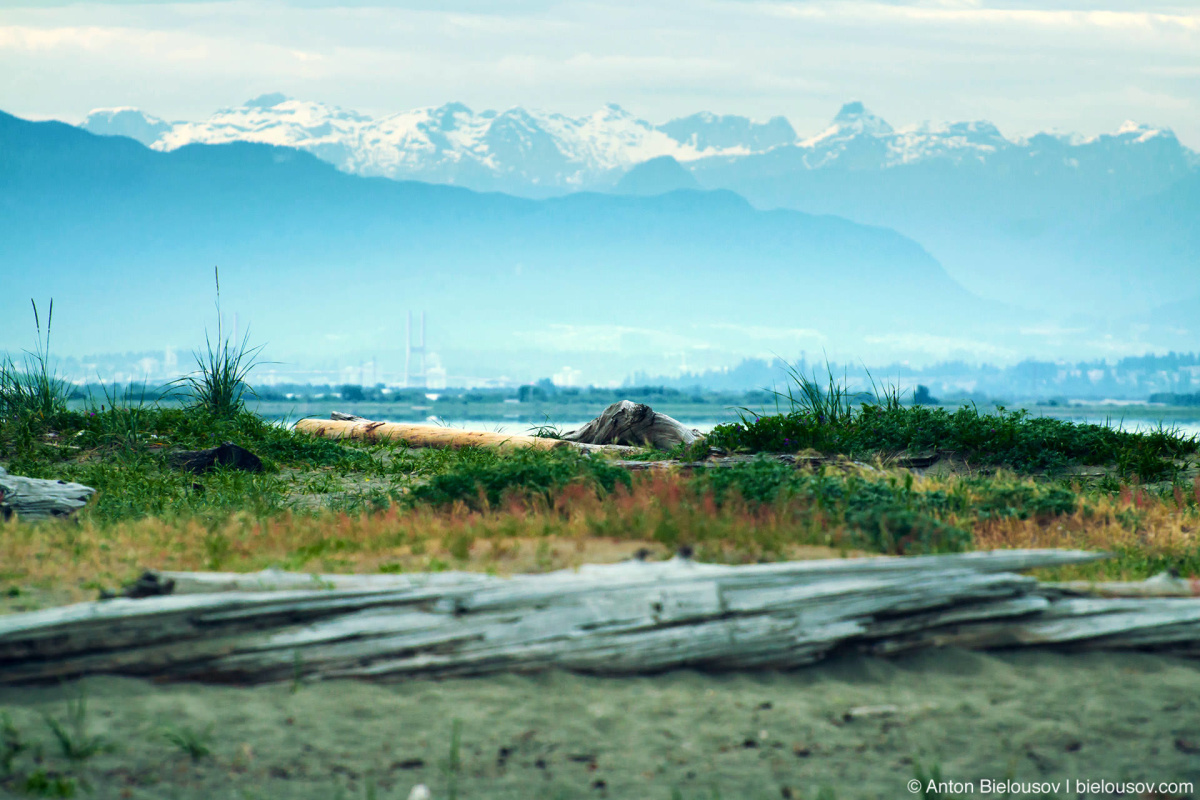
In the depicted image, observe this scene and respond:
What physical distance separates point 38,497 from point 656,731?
7.91 m

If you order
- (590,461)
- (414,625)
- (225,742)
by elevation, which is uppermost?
(590,461)

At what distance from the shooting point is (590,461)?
9.66 m

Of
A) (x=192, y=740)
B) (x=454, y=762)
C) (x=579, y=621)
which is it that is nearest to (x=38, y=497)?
(x=192, y=740)

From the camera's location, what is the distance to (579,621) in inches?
216

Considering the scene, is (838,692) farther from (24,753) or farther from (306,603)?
(24,753)

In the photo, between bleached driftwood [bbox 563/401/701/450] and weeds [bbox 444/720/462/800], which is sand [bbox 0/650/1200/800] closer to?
weeds [bbox 444/720/462/800]

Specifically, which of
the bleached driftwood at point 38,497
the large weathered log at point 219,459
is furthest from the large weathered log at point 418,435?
the bleached driftwood at point 38,497

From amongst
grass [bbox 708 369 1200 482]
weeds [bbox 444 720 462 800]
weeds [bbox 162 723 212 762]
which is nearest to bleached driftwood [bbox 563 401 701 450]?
grass [bbox 708 369 1200 482]

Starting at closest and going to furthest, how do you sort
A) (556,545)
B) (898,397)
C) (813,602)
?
(813,602)
(556,545)
(898,397)

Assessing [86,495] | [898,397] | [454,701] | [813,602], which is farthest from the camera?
[898,397]

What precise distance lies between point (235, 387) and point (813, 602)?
1418 cm

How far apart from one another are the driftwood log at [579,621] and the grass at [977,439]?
745 centimetres

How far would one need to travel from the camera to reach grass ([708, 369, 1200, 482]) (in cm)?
1309

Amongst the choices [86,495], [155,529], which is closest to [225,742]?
[155,529]
